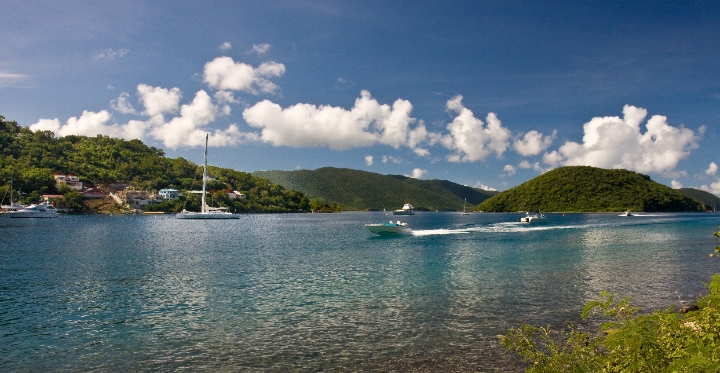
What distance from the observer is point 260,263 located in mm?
42125

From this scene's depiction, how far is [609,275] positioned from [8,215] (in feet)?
601

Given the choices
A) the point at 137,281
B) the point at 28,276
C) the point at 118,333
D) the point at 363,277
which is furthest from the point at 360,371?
the point at 28,276

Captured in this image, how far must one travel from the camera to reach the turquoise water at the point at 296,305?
15555mm

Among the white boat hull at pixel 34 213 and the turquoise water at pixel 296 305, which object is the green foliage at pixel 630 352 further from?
the white boat hull at pixel 34 213

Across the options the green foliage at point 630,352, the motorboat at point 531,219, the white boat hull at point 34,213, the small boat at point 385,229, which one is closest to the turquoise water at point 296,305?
the green foliage at point 630,352

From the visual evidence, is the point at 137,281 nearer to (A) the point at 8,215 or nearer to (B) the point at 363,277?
(B) the point at 363,277

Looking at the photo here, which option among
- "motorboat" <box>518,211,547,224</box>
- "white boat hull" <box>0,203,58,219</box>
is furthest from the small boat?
"white boat hull" <box>0,203,58,219</box>

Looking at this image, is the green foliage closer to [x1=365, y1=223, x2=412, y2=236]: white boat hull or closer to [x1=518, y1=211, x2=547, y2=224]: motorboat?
[x1=365, y1=223, x2=412, y2=236]: white boat hull

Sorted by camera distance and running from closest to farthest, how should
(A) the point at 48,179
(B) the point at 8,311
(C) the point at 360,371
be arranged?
(C) the point at 360,371 < (B) the point at 8,311 < (A) the point at 48,179

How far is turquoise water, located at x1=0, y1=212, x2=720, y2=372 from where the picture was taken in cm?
1555

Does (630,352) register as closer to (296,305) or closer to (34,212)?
(296,305)

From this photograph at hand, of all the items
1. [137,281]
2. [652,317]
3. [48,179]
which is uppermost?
[48,179]

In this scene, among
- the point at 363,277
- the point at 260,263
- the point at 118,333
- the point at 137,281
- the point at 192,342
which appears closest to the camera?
the point at 192,342

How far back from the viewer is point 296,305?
2362 centimetres
